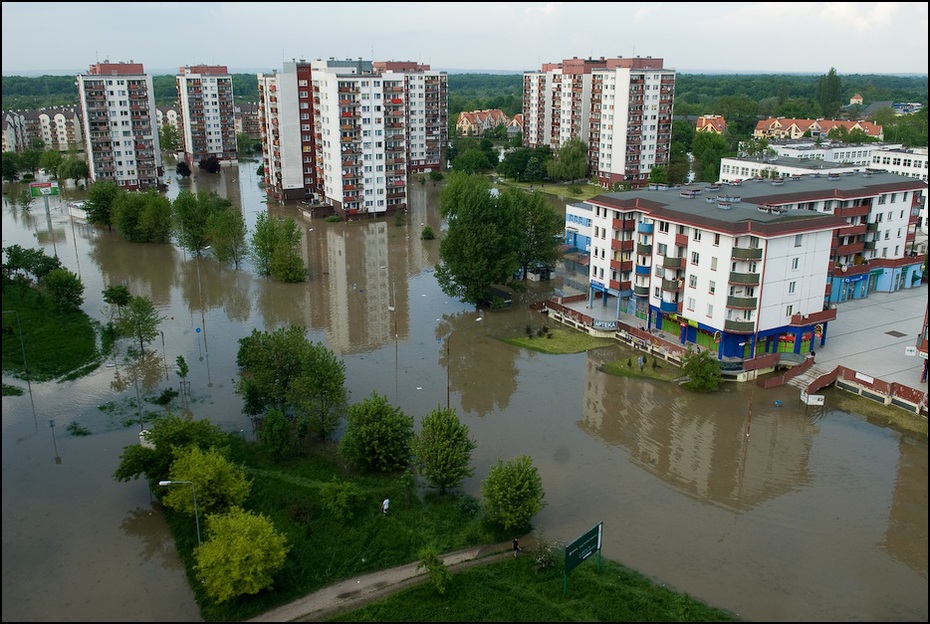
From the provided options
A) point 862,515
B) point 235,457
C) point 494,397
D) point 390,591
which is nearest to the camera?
point 390,591

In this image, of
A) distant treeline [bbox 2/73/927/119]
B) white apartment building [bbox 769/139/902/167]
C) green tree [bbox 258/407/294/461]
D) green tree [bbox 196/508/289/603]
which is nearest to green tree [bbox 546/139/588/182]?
white apartment building [bbox 769/139/902/167]

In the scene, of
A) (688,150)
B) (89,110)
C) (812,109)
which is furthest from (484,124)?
(89,110)

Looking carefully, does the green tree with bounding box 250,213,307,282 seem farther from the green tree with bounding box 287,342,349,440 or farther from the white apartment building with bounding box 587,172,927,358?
the green tree with bounding box 287,342,349,440

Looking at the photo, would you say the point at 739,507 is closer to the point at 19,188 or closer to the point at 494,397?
the point at 494,397

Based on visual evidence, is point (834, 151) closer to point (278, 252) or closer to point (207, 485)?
point (278, 252)

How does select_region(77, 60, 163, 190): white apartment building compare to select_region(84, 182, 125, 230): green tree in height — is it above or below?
above

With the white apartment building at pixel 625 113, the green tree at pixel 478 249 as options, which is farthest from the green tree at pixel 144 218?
the white apartment building at pixel 625 113
